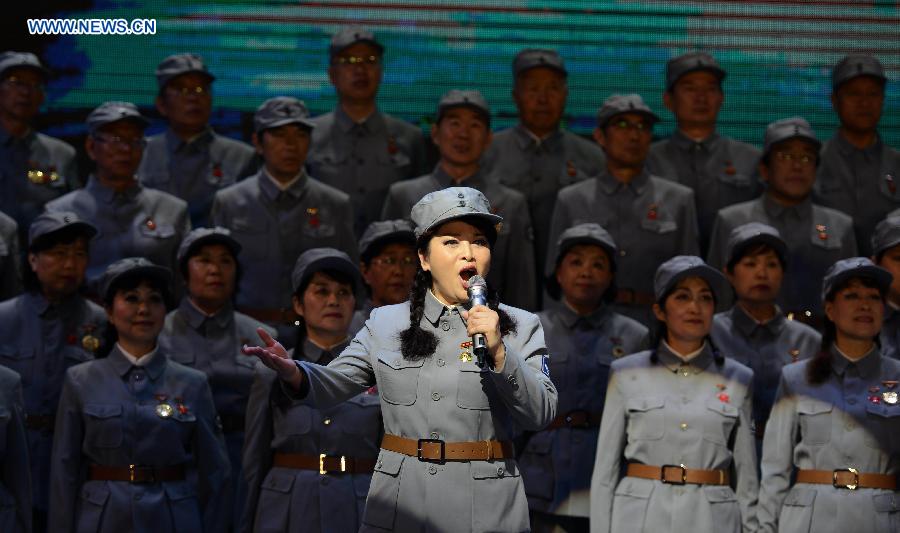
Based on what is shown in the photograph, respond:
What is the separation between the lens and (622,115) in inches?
301

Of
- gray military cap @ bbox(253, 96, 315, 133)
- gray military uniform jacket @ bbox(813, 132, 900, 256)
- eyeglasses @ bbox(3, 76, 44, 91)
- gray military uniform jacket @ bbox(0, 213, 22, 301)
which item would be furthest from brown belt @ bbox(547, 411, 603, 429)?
eyeglasses @ bbox(3, 76, 44, 91)

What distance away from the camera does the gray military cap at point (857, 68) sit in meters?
7.95

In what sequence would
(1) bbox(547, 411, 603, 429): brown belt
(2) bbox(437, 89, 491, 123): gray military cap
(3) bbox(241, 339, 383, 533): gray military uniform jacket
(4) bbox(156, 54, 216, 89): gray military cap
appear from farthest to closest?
1. (4) bbox(156, 54, 216, 89): gray military cap
2. (2) bbox(437, 89, 491, 123): gray military cap
3. (1) bbox(547, 411, 603, 429): brown belt
4. (3) bbox(241, 339, 383, 533): gray military uniform jacket

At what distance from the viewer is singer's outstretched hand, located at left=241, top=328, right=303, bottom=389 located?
13.3 ft

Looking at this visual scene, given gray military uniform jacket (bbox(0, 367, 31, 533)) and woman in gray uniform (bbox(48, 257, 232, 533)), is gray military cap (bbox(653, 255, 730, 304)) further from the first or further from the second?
gray military uniform jacket (bbox(0, 367, 31, 533))

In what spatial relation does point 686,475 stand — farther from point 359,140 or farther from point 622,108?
point 359,140

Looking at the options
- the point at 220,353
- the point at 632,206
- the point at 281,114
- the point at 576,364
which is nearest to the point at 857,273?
the point at 576,364

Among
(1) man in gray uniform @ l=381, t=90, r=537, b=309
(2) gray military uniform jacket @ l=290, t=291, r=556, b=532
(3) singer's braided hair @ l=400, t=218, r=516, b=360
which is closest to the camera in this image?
(2) gray military uniform jacket @ l=290, t=291, r=556, b=532

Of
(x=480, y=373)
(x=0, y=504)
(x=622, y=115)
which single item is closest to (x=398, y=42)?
(x=622, y=115)

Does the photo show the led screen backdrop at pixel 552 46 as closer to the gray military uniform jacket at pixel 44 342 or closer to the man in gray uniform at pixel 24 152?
the man in gray uniform at pixel 24 152

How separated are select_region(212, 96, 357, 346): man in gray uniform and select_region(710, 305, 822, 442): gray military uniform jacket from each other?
1794 mm

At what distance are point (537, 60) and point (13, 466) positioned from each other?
11.2 ft

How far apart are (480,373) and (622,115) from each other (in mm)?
3628

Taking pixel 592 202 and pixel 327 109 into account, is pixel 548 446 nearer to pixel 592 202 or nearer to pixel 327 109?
pixel 592 202
